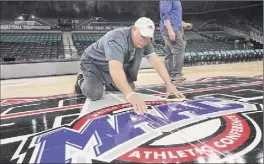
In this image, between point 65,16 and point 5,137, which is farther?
point 65,16

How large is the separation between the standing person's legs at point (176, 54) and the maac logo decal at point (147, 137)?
1.25 meters

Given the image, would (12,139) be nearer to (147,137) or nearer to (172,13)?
(147,137)

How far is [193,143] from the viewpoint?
103 centimetres

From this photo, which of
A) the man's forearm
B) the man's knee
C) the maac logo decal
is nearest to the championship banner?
the man's knee

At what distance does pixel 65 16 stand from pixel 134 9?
3.48 meters

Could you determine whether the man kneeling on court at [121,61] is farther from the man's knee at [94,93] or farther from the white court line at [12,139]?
the white court line at [12,139]

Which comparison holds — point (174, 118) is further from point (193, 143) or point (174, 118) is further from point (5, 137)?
point (5, 137)

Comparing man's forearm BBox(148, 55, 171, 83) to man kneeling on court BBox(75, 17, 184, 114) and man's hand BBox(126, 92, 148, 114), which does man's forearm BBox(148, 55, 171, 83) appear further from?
man's hand BBox(126, 92, 148, 114)

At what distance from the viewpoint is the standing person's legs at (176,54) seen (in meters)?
2.72

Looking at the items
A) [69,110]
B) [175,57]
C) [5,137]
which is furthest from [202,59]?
[5,137]

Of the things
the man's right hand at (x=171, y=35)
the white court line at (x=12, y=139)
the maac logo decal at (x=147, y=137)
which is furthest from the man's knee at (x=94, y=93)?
the man's right hand at (x=171, y=35)

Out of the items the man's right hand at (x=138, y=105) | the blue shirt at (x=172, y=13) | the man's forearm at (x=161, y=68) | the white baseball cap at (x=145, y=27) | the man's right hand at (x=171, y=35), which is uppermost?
the blue shirt at (x=172, y=13)

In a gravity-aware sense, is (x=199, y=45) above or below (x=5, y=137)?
above

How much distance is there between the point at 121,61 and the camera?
5.07 feet
